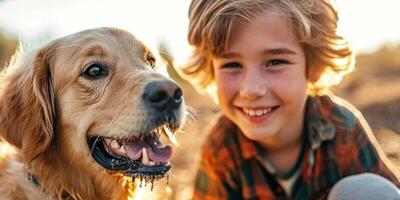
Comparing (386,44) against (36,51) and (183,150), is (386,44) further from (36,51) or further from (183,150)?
(36,51)

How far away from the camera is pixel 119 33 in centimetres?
429

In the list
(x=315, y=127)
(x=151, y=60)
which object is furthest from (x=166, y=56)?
(x=315, y=127)

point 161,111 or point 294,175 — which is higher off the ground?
point 161,111

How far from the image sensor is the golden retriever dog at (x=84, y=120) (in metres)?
3.97

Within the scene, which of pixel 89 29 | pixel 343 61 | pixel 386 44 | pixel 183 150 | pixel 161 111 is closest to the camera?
pixel 161 111

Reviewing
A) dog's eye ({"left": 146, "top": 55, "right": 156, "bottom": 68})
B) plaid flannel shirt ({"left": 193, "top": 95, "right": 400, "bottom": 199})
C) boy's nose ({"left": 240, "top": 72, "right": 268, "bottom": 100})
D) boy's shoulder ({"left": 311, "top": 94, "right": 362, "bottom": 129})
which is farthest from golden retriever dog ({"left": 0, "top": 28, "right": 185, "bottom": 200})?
boy's shoulder ({"left": 311, "top": 94, "right": 362, "bottom": 129})

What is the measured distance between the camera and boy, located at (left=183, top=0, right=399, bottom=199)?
4.59 metres

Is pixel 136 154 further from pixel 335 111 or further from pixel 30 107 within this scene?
pixel 335 111

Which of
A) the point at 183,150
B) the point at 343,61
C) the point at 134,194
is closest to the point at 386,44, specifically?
the point at 183,150

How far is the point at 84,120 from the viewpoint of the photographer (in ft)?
13.3

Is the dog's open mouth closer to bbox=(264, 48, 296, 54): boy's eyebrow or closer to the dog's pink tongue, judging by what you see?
the dog's pink tongue

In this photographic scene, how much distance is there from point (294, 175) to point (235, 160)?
37 centimetres

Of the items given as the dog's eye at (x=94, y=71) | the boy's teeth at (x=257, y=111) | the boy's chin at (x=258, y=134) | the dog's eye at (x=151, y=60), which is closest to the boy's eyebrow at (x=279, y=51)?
the boy's teeth at (x=257, y=111)

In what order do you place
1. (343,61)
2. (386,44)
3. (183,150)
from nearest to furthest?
(343,61) < (183,150) < (386,44)
